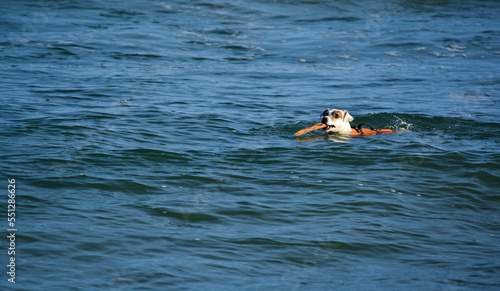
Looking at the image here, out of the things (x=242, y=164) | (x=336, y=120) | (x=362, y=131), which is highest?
(x=336, y=120)

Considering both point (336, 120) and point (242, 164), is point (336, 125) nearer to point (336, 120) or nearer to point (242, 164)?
point (336, 120)

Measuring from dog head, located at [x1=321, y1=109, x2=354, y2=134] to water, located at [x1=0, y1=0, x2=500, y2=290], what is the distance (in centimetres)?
36

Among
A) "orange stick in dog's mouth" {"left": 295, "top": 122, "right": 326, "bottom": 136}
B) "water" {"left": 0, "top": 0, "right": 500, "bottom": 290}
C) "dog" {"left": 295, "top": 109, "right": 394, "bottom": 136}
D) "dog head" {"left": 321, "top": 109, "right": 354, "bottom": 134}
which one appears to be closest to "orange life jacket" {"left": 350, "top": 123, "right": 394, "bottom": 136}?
"dog" {"left": 295, "top": 109, "right": 394, "bottom": 136}

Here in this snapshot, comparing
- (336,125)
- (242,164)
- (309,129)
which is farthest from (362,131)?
(242,164)

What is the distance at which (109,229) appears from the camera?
20.8ft

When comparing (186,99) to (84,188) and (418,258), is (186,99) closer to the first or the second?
(84,188)

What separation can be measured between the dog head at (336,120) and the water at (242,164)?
356 millimetres

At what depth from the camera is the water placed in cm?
578

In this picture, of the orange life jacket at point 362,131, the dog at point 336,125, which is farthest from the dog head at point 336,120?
the orange life jacket at point 362,131

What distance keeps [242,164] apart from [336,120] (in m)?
2.10

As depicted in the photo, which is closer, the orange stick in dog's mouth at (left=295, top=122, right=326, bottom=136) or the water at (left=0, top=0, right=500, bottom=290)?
the water at (left=0, top=0, right=500, bottom=290)

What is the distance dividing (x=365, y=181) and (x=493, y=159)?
2.54 meters

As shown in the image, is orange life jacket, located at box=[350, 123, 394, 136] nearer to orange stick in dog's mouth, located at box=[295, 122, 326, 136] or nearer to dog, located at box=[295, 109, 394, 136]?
dog, located at box=[295, 109, 394, 136]

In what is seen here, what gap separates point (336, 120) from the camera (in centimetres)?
1008
